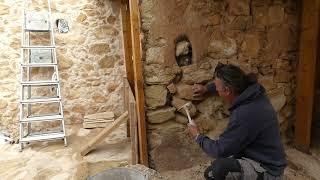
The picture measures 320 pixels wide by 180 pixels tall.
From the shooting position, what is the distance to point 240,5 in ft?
6.89

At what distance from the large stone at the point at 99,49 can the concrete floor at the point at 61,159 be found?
119 centimetres

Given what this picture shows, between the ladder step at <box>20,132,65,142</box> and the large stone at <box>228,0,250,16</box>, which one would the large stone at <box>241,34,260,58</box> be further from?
the ladder step at <box>20,132,65,142</box>

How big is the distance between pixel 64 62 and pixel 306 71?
308cm

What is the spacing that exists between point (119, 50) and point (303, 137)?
275cm

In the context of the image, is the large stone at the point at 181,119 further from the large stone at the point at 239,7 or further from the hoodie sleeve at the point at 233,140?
the large stone at the point at 239,7

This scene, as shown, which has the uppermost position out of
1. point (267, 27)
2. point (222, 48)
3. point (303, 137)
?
point (267, 27)

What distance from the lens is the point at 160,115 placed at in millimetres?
2053

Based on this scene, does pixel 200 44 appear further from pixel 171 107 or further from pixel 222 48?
pixel 171 107

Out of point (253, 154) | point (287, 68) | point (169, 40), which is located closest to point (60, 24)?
point (169, 40)

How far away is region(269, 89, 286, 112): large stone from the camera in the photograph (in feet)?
7.61

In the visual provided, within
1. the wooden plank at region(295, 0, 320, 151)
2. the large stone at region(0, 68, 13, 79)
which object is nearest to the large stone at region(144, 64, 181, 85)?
the wooden plank at region(295, 0, 320, 151)

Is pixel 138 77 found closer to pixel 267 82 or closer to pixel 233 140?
pixel 233 140

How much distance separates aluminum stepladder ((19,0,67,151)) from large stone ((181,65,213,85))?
2084mm

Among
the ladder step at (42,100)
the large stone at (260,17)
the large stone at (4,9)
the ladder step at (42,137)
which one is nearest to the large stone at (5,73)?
the ladder step at (42,100)
